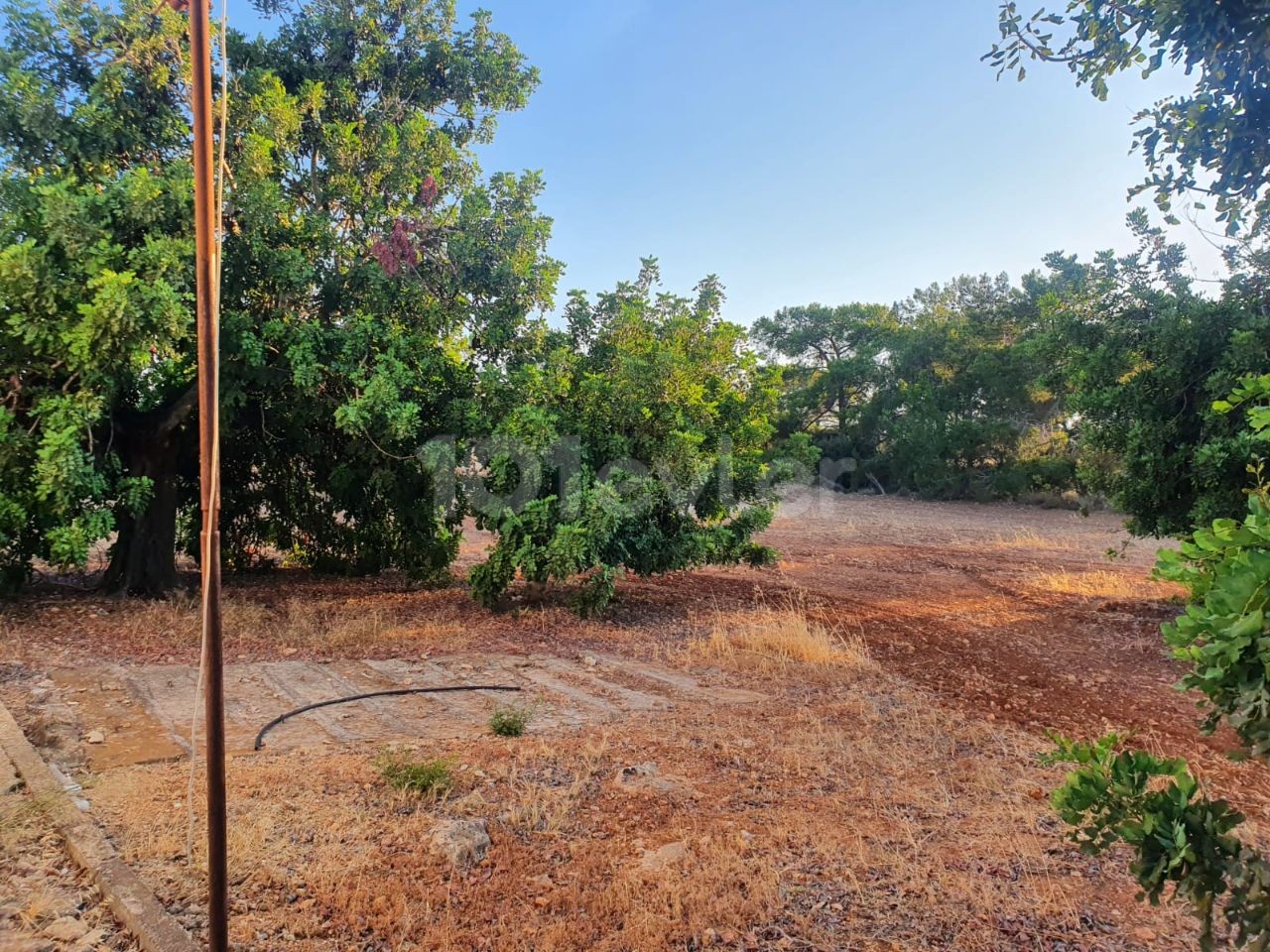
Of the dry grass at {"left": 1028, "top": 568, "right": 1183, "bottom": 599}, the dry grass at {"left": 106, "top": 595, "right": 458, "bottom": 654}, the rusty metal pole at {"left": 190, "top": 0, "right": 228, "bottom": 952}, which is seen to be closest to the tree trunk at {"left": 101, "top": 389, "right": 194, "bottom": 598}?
the dry grass at {"left": 106, "top": 595, "right": 458, "bottom": 654}

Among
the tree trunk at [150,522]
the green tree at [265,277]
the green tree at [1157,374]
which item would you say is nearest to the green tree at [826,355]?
the green tree at [1157,374]

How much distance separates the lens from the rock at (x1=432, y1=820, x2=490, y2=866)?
10.7ft

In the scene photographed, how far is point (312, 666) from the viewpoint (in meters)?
6.49

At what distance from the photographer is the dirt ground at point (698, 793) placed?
2865 mm

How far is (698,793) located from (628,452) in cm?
508

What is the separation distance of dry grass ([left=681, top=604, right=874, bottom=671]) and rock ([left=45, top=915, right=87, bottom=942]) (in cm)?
502

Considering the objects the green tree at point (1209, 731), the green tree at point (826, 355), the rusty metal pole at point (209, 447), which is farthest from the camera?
the green tree at point (826, 355)

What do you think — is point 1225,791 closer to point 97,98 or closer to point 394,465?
point 394,465

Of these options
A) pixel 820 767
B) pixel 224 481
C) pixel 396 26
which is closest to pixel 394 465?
pixel 224 481

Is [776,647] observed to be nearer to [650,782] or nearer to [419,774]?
[650,782]

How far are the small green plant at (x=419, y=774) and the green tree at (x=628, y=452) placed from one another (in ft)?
12.1

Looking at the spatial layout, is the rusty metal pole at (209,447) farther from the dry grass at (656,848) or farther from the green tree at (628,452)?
the green tree at (628,452)

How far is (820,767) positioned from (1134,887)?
1.58m

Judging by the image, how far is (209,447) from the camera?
2.25 metres
